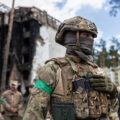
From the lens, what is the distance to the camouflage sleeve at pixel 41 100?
7.39 feet

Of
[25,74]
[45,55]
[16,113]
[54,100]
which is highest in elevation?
[45,55]

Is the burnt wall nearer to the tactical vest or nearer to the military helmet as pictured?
the military helmet

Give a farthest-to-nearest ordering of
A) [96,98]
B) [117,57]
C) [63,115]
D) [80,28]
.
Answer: [80,28] → [96,98] → [63,115] → [117,57]

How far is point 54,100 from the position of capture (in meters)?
2.34

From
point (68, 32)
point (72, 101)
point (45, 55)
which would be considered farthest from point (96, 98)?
point (45, 55)

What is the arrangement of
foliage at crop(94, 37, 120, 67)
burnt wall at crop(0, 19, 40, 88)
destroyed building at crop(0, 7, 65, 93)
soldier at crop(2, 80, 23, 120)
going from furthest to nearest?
1. burnt wall at crop(0, 19, 40, 88)
2. destroyed building at crop(0, 7, 65, 93)
3. soldier at crop(2, 80, 23, 120)
4. foliage at crop(94, 37, 120, 67)

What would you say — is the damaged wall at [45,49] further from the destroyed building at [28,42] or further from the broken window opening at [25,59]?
the broken window opening at [25,59]

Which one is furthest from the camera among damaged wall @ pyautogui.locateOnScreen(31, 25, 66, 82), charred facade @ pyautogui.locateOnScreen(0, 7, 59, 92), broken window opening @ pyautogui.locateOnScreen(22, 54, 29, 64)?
broken window opening @ pyautogui.locateOnScreen(22, 54, 29, 64)

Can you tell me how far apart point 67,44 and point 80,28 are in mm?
202

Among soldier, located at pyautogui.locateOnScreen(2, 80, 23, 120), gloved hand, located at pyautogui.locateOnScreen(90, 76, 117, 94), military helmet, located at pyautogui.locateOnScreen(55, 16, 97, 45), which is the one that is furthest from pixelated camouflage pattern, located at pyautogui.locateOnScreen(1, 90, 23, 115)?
gloved hand, located at pyautogui.locateOnScreen(90, 76, 117, 94)

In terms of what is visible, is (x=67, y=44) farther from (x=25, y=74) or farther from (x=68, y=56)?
(x=25, y=74)

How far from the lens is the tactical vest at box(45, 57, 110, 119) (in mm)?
2318

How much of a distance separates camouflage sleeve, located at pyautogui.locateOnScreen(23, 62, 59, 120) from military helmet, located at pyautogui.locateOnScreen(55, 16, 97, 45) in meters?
0.45

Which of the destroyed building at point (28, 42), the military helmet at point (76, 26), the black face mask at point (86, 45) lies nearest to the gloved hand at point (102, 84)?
the black face mask at point (86, 45)
